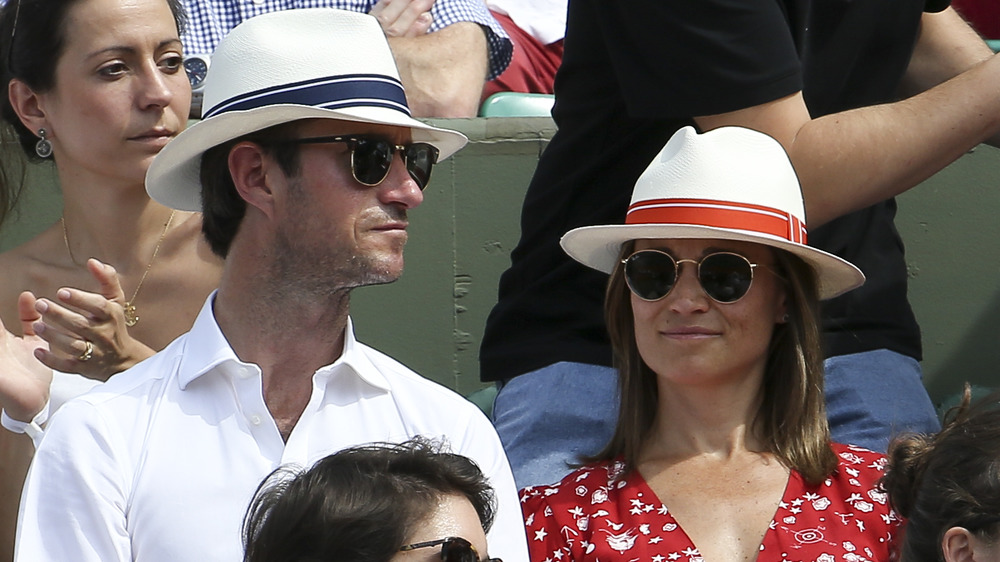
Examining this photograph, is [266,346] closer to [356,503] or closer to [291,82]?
[291,82]

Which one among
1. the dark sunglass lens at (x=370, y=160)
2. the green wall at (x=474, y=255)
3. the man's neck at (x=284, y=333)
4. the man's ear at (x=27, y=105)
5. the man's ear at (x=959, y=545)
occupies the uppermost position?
the dark sunglass lens at (x=370, y=160)

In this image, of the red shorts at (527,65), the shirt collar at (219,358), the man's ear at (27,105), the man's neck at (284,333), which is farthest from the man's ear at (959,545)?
the red shorts at (527,65)

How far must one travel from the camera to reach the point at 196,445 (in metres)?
2.24

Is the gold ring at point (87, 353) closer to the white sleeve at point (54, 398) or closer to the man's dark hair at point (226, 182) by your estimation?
the white sleeve at point (54, 398)

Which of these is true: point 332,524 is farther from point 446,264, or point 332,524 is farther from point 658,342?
point 446,264

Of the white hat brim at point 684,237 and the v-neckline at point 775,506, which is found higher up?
the white hat brim at point 684,237

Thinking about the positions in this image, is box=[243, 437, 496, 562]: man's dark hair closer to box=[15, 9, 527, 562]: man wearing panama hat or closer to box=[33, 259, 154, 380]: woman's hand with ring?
A: box=[15, 9, 527, 562]: man wearing panama hat

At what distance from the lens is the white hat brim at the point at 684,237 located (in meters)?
2.57

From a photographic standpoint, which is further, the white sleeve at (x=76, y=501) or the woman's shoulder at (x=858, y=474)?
the woman's shoulder at (x=858, y=474)

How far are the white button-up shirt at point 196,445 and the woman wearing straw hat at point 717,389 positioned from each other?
0.33 m

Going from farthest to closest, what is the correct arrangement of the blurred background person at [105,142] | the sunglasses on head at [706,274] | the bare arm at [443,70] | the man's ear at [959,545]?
the bare arm at [443,70], the blurred background person at [105,142], the sunglasses on head at [706,274], the man's ear at [959,545]

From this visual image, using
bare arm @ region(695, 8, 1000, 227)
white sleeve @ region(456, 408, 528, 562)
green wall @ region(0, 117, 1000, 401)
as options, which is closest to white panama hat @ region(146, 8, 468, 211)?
white sleeve @ region(456, 408, 528, 562)

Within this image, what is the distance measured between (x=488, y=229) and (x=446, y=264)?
140 mm

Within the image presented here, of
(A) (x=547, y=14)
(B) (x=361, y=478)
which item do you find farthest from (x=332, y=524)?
(A) (x=547, y=14)
